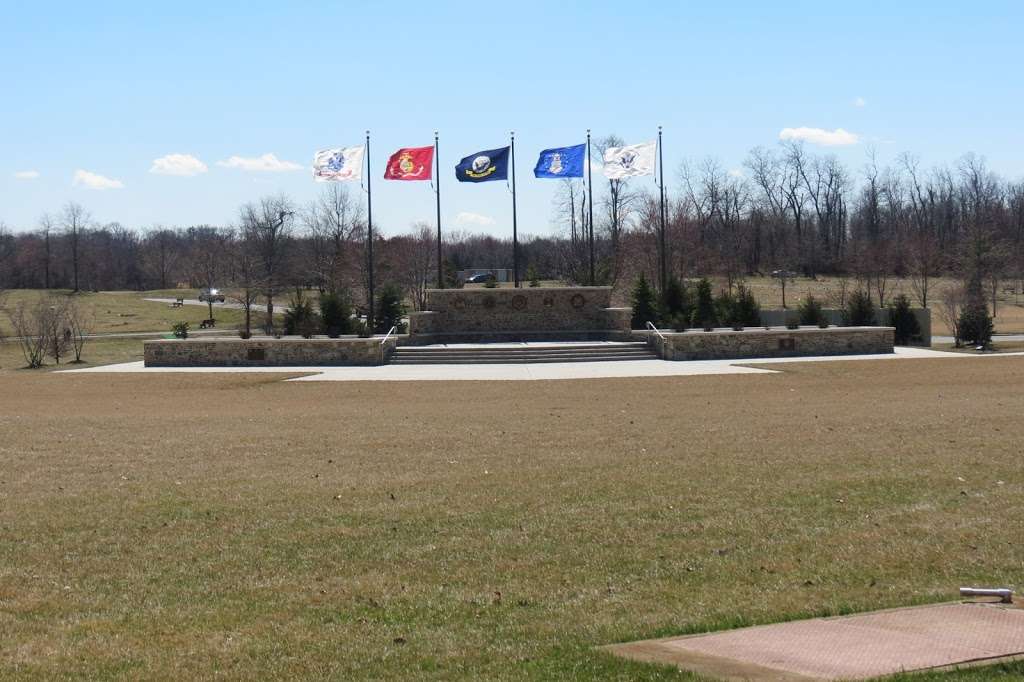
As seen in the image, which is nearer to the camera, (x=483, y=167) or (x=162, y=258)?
(x=483, y=167)

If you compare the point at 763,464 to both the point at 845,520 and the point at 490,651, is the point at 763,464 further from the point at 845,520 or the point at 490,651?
the point at 490,651

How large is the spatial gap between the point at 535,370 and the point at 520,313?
10805 millimetres

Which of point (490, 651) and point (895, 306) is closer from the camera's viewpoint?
point (490, 651)

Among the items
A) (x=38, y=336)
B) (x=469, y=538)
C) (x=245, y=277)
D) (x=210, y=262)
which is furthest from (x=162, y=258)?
(x=469, y=538)

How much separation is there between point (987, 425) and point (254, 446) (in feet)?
34.7

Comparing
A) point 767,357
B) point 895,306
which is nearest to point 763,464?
point 767,357

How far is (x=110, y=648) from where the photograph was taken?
589 cm

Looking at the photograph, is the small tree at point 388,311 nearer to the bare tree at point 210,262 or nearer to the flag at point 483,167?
the flag at point 483,167

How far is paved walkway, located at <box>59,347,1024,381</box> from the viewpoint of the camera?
31.1m

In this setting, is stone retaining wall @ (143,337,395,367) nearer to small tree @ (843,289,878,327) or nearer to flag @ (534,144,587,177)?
flag @ (534,144,587,177)

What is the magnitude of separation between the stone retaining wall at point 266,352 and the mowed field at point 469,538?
787 inches

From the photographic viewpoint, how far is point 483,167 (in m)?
41.4

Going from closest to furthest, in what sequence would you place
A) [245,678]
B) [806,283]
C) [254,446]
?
1. [245,678]
2. [254,446]
3. [806,283]

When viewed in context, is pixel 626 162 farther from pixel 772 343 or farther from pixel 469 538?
pixel 469 538
